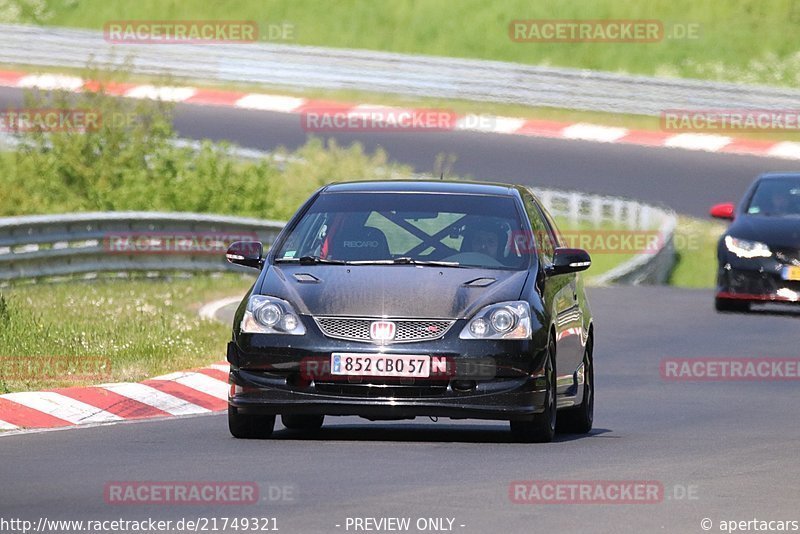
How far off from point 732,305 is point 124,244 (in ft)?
22.1

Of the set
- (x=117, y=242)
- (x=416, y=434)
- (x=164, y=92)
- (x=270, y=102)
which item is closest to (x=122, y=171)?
(x=117, y=242)

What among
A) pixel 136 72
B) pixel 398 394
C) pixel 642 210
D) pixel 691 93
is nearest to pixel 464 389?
pixel 398 394

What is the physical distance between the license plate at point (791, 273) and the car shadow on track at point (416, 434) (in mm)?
8777

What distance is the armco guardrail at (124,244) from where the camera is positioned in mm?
22188

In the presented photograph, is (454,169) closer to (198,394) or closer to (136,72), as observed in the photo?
(136,72)

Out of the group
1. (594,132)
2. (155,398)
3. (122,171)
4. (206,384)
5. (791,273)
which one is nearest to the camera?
(155,398)

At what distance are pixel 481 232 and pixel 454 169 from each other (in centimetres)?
2269

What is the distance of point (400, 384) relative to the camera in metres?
11.4

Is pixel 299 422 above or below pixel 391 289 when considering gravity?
below

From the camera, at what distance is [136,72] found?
40.0m

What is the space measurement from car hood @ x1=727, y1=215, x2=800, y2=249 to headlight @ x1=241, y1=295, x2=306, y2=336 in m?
10.9

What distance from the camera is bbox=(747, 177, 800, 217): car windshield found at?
2244cm

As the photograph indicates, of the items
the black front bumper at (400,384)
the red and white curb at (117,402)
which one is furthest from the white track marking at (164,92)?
the black front bumper at (400,384)

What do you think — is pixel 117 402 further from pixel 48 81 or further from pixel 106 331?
pixel 48 81
